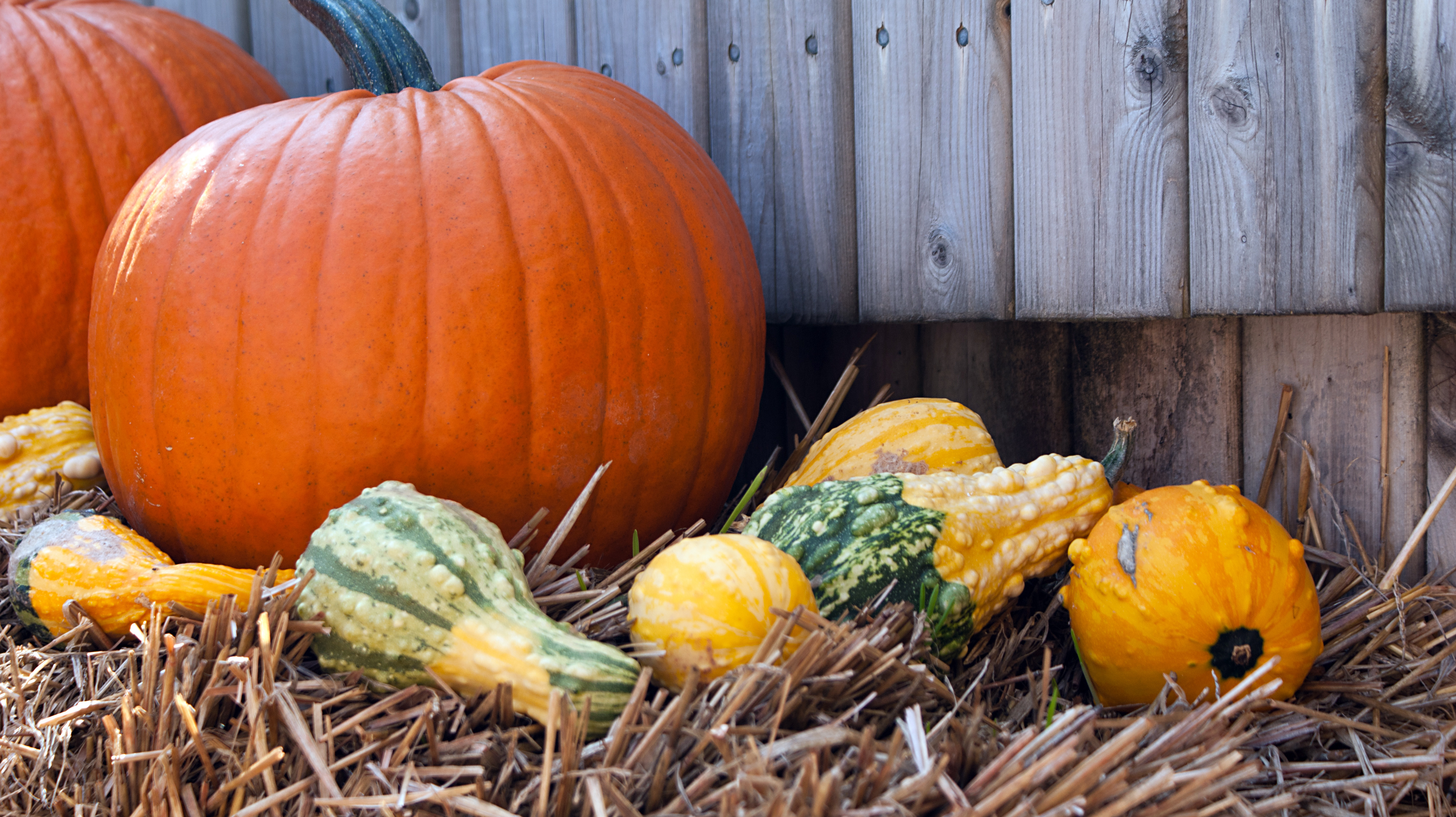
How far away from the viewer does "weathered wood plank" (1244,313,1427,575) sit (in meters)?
1.67

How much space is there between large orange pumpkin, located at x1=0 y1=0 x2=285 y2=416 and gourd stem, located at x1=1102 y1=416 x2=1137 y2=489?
2.04 m

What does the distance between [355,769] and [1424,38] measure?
5.83 ft

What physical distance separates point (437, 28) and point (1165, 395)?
2064 millimetres

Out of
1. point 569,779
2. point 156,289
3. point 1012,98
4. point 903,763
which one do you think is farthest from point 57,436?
point 1012,98

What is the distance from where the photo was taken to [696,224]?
1.83 m

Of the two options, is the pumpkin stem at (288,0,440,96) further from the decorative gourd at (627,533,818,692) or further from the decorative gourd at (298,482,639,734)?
the decorative gourd at (627,533,818,692)

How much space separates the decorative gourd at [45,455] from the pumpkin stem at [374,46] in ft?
2.92

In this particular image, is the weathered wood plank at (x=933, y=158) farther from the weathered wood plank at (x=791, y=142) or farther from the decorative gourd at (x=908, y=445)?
the decorative gourd at (x=908, y=445)

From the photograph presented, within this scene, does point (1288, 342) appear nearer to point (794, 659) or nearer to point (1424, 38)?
point (1424, 38)

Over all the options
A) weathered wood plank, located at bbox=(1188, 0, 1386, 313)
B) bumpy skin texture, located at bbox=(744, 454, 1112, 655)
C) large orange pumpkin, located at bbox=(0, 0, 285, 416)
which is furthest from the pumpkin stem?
weathered wood plank, located at bbox=(1188, 0, 1386, 313)

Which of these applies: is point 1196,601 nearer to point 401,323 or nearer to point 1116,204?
point 1116,204

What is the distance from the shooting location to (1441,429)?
Answer: 5.40 ft

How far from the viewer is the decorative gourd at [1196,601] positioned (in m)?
1.33

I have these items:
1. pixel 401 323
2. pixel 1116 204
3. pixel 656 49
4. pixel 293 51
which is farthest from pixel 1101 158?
pixel 293 51
